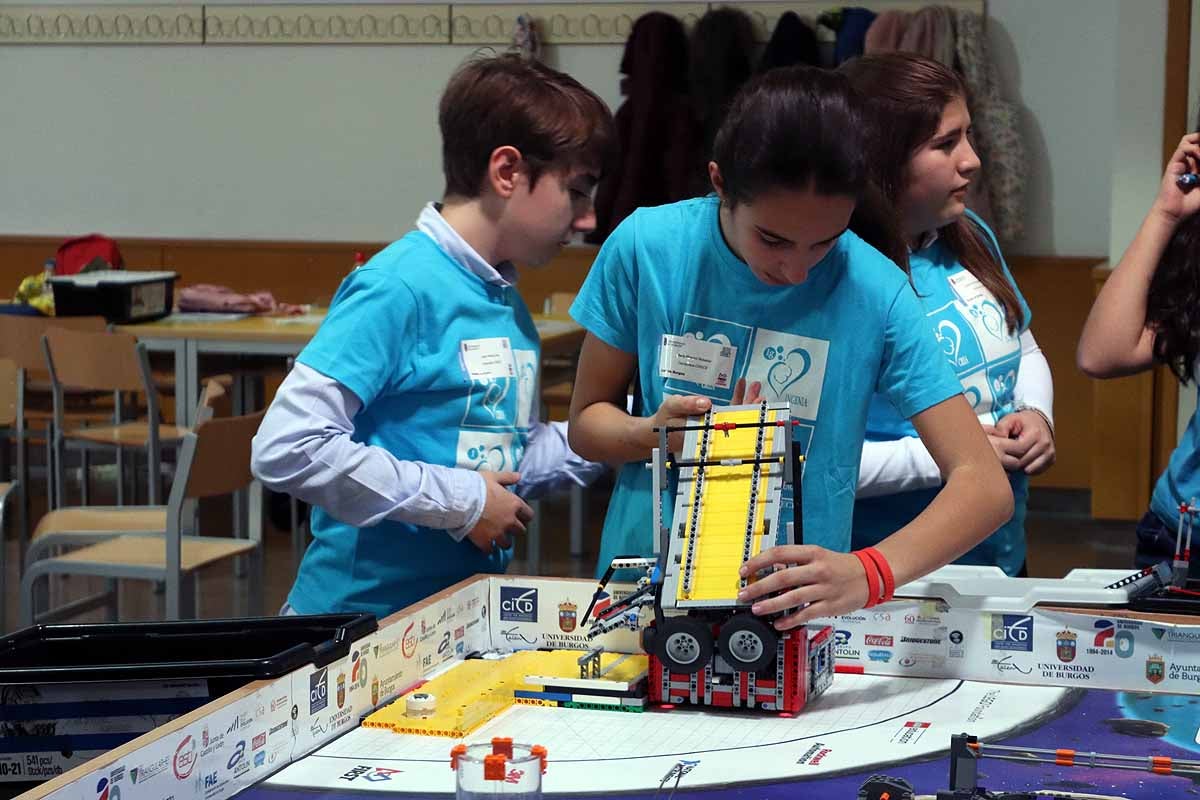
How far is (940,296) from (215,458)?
1805 mm

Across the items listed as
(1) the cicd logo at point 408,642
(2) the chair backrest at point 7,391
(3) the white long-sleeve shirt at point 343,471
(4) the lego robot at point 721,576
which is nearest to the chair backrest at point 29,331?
(2) the chair backrest at point 7,391

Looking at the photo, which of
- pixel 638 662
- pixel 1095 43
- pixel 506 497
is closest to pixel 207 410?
pixel 506 497

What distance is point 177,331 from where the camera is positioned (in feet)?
16.0

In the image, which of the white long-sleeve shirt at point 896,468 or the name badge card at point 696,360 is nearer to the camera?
the name badge card at point 696,360

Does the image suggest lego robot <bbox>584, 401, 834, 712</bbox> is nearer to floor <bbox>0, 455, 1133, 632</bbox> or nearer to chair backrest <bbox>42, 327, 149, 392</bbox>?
floor <bbox>0, 455, 1133, 632</bbox>

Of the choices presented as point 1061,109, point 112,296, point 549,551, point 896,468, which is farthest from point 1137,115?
point 896,468

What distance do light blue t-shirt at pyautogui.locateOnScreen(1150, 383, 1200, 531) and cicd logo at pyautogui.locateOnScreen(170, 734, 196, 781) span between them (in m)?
1.38

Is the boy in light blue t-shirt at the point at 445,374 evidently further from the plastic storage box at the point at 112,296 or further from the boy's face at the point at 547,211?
the plastic storage box at the point at 112,296

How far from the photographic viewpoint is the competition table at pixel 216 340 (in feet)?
15.7

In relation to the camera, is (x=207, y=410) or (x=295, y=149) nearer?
(x=207, y=410)

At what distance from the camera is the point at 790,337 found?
165 centimetres

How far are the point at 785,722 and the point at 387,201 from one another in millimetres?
5903

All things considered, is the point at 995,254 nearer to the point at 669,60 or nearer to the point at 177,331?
the point at 177,331

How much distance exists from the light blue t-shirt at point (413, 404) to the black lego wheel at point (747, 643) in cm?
56
